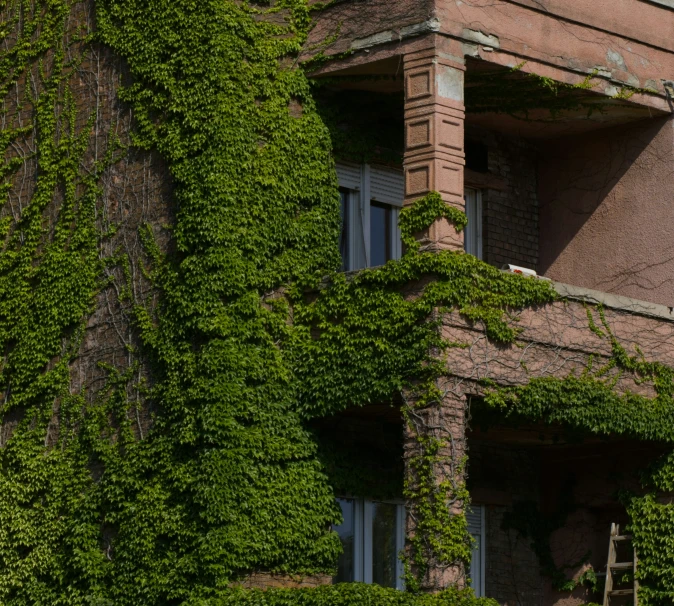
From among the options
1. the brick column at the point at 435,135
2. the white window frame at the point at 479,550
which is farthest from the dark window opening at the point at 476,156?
the white window frame at the point at 479,550

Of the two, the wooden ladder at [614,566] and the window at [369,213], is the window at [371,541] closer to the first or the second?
the wooden ladder at [614,566]

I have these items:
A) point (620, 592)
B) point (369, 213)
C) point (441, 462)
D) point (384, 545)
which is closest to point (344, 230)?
point (369, 213)

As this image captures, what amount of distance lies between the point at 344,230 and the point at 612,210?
3751mm

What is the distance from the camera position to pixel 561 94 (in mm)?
21781

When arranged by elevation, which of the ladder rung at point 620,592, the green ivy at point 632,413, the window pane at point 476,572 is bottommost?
the ladder rung at point 620,592

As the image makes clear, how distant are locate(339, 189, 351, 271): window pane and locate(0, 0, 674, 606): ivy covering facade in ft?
2.77

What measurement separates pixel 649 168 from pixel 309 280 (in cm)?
514

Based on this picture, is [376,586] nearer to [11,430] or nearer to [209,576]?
[209,576]

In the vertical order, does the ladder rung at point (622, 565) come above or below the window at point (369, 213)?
below

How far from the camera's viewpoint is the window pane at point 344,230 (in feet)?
72.2

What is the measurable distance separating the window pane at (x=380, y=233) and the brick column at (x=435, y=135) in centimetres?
259

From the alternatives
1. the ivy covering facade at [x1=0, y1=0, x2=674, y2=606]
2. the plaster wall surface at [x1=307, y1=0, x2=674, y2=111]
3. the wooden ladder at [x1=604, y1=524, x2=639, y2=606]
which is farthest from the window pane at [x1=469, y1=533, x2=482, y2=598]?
the plaster wall surface at [x1=307, y1=0, x2=674, y2=111]

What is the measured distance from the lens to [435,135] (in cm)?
1978

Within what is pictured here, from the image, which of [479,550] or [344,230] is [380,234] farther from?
[479,550]
